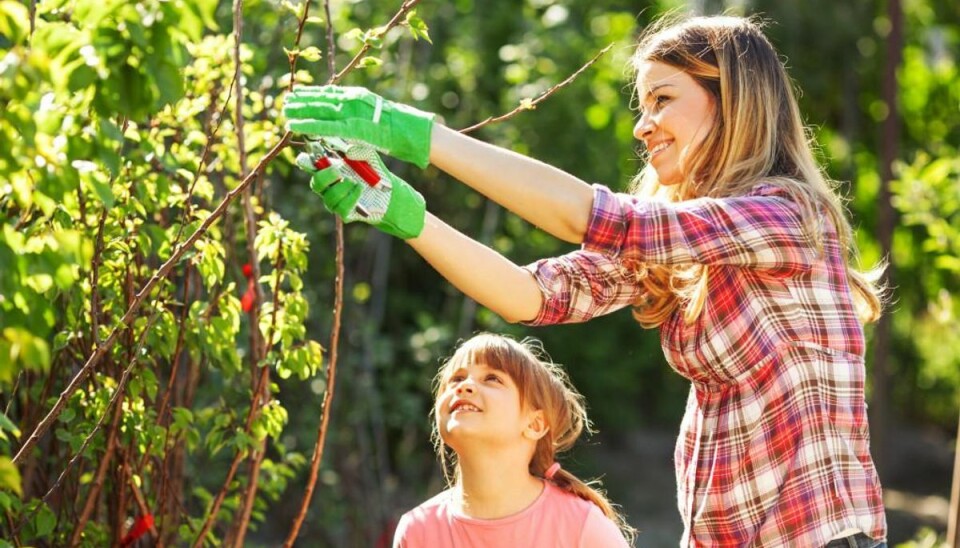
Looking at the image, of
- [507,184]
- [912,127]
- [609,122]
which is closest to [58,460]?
[507,184]

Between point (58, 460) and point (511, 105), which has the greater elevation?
point (511, 105)

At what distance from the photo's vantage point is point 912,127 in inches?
360

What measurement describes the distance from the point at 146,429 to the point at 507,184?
841mm

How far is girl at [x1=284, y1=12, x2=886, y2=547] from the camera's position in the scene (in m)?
2.11

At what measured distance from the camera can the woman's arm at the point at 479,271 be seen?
7.04 feet

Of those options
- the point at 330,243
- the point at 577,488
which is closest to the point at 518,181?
the point at 577,488

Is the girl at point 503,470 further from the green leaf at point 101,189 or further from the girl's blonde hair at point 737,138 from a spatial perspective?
the green leaf at point 101,189

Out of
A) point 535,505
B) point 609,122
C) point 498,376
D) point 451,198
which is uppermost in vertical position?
point 609,122

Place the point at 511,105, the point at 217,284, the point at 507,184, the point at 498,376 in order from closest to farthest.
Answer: the point at 507,184 < the point at 498,376 < the point at 217,284 < the point at 511,105

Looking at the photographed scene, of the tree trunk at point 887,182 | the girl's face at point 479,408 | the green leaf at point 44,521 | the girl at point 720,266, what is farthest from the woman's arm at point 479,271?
the tree trunk at point 887,182

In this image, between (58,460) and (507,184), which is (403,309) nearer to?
(58,460)

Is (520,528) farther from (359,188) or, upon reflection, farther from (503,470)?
(359,188)

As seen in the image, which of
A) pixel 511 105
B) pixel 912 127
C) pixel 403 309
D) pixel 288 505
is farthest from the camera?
pixel 912 127

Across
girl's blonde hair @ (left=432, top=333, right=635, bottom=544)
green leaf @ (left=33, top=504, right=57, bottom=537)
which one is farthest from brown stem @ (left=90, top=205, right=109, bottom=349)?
girl's blonde hair @ (left=432, top=333, right=635, bottom=544)
